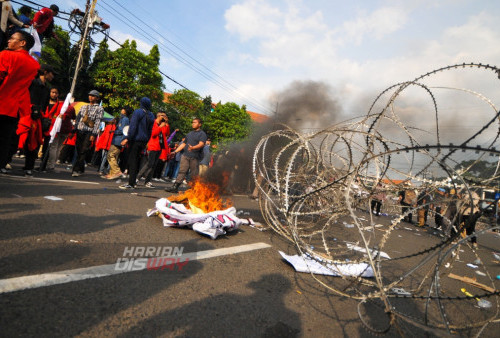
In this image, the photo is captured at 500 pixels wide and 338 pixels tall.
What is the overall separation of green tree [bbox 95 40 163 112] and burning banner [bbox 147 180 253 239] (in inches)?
1284

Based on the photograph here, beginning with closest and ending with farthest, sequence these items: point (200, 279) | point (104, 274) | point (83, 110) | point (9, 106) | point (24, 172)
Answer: point (104, 274) → point (200, 279) → point (9, 106) → point (24, 172) → point (83, 110)

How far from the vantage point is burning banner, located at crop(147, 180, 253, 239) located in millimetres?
3922

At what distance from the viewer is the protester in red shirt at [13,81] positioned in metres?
3.54

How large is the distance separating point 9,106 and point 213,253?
3.37 m

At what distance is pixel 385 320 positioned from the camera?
8.56 feet

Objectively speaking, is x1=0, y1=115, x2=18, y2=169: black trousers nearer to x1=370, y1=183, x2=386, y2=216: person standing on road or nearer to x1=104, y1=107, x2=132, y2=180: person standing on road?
x1=104, y1=107, x2=132, y2=180: person standing on road

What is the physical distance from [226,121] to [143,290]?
55.2 meters

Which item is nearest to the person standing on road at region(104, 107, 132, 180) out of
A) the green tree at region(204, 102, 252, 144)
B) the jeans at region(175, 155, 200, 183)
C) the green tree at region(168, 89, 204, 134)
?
the jeans at region(175, 155, 200, 183)

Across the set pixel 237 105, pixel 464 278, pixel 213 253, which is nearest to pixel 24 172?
pixel 213 253

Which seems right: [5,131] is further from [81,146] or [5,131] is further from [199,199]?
[81,146]

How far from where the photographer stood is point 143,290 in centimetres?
210

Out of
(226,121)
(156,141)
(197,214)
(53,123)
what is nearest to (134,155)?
(156,141)

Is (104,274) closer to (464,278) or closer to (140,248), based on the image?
(140,248)

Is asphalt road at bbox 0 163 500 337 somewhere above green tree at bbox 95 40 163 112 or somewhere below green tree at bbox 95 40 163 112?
below
